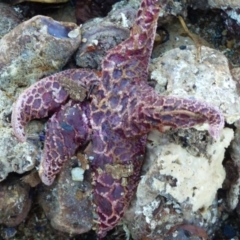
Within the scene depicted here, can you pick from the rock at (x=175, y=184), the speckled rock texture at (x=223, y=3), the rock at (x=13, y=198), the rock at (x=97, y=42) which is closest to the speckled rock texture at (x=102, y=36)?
the rock at (x=97, y=42)

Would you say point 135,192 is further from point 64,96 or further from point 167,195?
point 64,96

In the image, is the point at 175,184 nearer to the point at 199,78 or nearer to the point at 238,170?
the point at 238,170

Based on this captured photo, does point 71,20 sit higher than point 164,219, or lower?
higher

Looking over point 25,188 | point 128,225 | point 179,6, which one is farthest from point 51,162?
point 179,6

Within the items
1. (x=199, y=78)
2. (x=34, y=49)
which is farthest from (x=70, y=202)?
(x=199, y=78)

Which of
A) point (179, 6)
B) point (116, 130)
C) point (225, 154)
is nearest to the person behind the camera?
point (116, 130)

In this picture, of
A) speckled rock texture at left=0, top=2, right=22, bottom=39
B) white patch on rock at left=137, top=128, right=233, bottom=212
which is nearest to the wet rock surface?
white patch on rock at left=137, top=128, right=233, bottom=212
